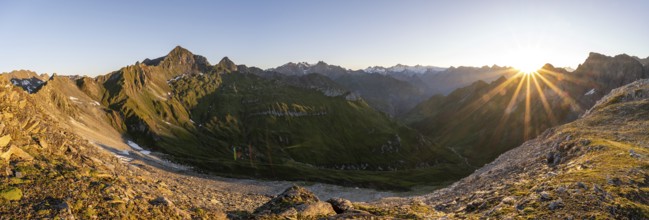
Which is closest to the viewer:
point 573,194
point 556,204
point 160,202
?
point 160,202

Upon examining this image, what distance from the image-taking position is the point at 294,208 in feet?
83.5

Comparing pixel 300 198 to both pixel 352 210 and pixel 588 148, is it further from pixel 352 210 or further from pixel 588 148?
pixel 588 148

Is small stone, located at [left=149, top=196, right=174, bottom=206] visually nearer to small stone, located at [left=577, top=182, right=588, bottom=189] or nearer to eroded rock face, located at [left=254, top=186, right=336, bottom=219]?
eroded rock face, located at [left=254, top=186, right=336, bottom=219]

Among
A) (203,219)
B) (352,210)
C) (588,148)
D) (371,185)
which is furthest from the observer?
A: (371,185)

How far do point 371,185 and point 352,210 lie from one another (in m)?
119

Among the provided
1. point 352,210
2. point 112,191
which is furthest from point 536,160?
point 112,191

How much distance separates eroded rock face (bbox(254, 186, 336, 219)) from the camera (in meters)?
24.3

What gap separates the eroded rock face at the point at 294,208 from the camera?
24.3 m

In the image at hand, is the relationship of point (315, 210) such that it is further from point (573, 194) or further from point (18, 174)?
point (573, 194)

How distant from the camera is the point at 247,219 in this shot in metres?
22.7

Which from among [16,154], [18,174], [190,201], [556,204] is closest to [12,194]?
[18,174]

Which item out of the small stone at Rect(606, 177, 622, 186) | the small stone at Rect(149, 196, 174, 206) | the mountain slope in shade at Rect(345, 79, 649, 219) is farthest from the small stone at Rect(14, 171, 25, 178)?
the small stone at Rect(606, 177, 622, 186)

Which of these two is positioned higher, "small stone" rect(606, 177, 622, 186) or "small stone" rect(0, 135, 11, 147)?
"small stone" rect(0, 135, 11, 147)

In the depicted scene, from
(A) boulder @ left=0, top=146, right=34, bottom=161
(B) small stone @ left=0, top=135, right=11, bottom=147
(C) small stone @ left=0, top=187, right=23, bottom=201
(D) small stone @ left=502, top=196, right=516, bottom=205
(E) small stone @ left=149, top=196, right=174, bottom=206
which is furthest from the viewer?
(D) small stone @ left=502, top=196, right=516, bottom=205
